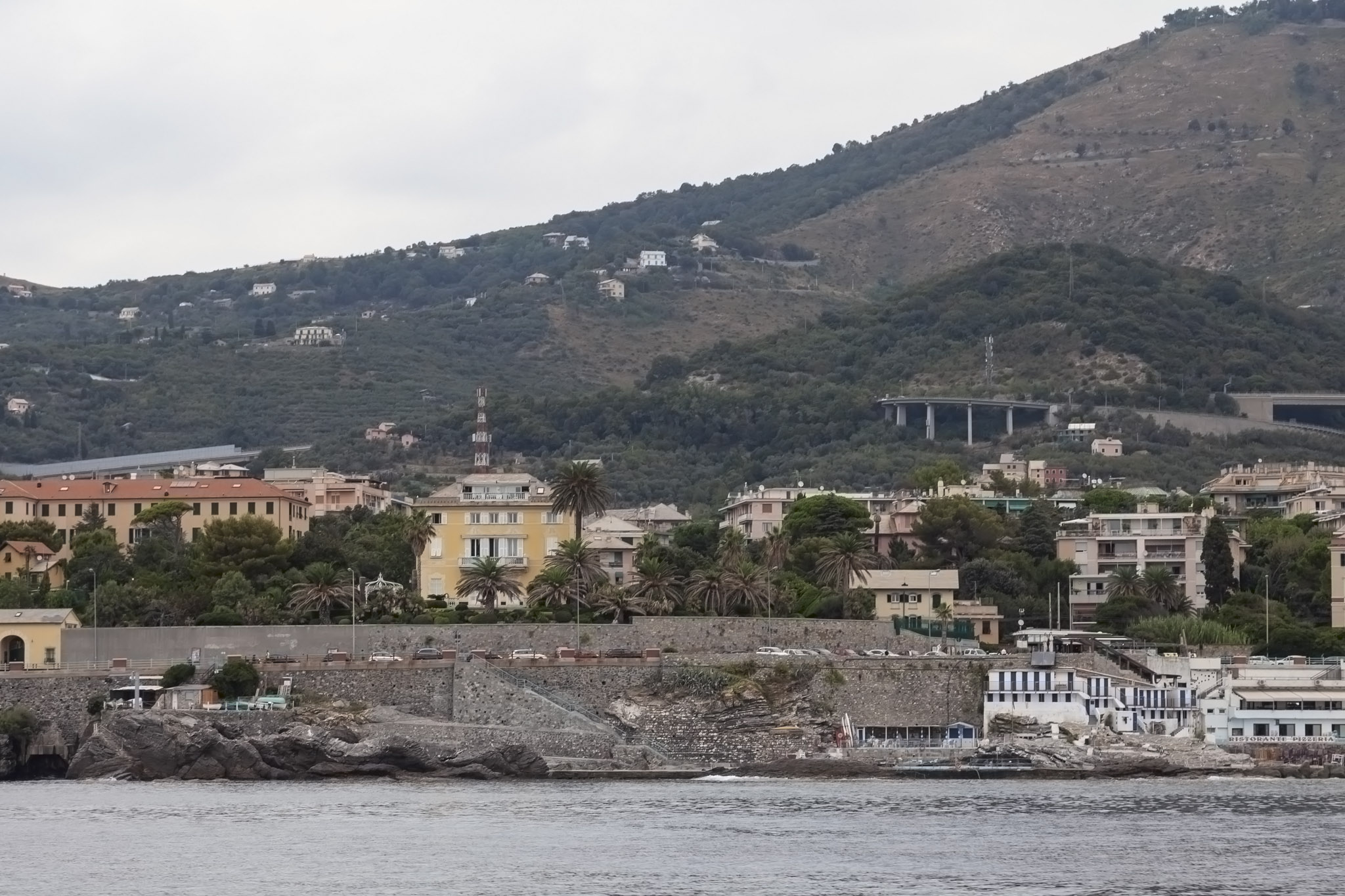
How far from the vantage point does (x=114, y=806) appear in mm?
79312

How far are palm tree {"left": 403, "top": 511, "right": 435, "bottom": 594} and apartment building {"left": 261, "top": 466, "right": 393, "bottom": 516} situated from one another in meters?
22.0

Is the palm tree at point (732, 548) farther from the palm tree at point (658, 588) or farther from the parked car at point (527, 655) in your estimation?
the parked car at point (527, 655)

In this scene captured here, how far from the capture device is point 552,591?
10044 cm

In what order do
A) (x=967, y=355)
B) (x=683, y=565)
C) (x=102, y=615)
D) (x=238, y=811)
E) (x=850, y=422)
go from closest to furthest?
(x=238, y=811), (x=102, y=615), (x=683, y=565), (x=850, y=422), (x=967, y=355)

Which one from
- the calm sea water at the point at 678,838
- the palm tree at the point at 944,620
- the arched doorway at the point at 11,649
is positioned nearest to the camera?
the calm sea water at the point at 678,838

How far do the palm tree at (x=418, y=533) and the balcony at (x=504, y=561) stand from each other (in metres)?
1.36

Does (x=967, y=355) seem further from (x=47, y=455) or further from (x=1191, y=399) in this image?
(x=47, y=455)

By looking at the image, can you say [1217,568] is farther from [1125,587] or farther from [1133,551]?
[1125,587]

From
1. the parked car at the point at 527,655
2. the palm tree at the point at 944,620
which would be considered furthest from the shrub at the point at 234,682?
the palm tree at the point at 944,620

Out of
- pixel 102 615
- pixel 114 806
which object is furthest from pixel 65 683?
pixel 114 806

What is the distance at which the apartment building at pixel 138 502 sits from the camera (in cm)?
11962

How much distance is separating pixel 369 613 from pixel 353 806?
2258cm

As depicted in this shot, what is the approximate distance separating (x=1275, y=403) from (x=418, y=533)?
92.5 meters

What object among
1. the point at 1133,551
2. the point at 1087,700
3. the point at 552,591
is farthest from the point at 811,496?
the point at 1087,700
